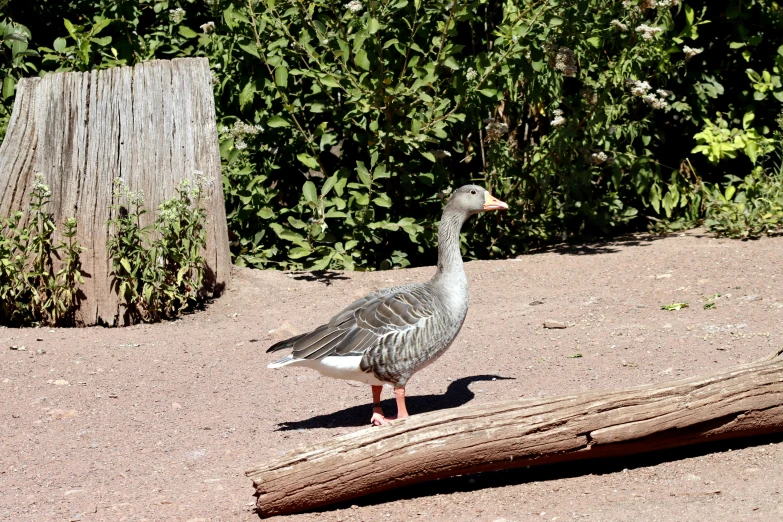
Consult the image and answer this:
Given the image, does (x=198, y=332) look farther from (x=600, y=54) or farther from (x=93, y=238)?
(x=600, y=54)

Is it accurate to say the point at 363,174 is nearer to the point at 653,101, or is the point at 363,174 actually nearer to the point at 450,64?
the point at 450,64

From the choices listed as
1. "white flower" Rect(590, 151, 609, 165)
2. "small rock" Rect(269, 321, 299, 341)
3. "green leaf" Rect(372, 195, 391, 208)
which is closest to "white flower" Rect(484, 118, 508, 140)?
"white flower" Rect(590, 151, 609, 165)

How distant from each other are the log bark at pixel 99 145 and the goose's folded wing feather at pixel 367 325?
9.70 feet

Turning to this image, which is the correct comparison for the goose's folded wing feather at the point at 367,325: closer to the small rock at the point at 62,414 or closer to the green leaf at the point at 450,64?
the small rock at the point at 62,414

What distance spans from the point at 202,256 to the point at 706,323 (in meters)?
4.18

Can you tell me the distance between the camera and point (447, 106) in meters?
8.99

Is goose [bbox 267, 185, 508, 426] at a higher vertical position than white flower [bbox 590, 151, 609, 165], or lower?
lower

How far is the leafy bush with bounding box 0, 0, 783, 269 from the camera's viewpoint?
872 cm

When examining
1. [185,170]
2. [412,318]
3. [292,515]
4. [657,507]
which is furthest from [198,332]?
[657,507]

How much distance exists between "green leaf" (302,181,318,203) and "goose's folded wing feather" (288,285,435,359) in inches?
135

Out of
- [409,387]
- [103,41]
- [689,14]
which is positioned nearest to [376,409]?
[409,387]

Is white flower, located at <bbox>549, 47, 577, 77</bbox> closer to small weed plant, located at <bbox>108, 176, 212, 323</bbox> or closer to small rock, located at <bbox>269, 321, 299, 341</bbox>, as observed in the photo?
small weed plant, located at <bbox>108, 176, 212, 323</bbox>

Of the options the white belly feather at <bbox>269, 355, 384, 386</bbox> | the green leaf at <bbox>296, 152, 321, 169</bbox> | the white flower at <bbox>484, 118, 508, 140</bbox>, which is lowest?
the white belly feather at <bbox>269, 355, 384, 386</bbox>

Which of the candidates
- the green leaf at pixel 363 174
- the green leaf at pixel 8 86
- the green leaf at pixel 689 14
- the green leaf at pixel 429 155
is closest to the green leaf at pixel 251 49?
the green leaf at pixel 363 174
